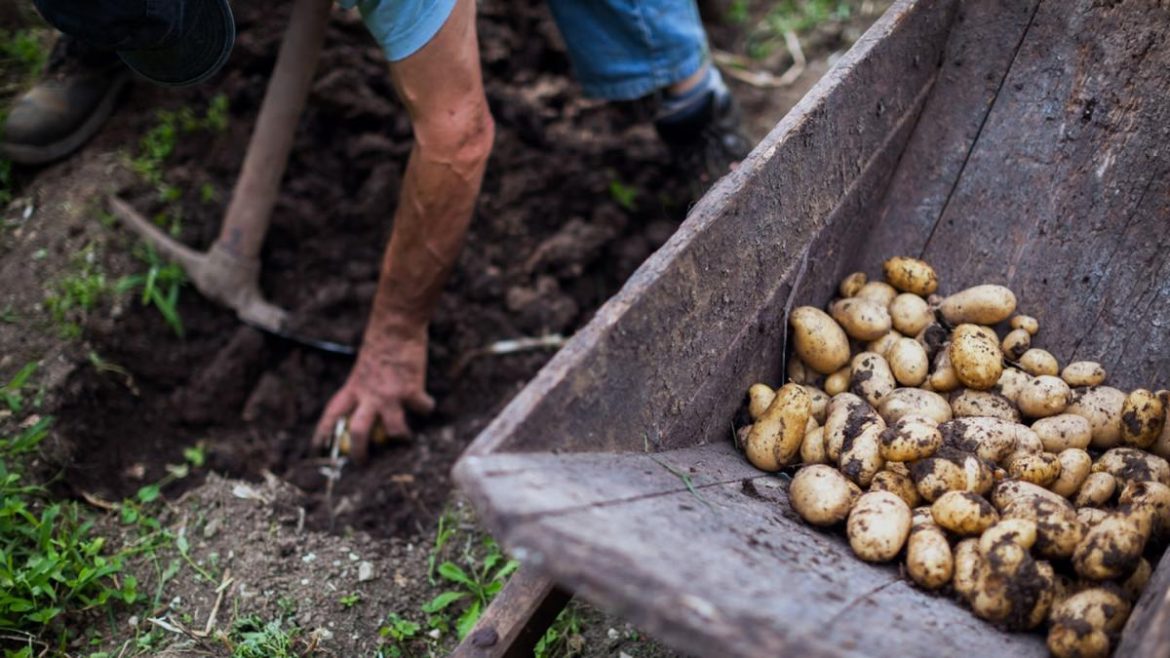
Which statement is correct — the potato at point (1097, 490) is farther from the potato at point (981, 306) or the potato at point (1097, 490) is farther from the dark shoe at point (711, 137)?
the dark shoe at point (711, 137)

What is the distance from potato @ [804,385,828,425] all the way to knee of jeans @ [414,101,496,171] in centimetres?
105

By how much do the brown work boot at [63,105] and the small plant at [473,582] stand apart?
219 cm

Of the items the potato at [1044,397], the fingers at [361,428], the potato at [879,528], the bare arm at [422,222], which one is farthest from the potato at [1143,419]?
the fingers at [361,428]

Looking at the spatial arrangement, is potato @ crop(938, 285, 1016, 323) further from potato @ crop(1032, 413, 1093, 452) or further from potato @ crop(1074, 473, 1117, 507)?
potato @ crop(1074, 473, 1117, 507)

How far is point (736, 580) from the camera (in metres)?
1.33

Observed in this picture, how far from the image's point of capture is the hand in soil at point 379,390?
2.77 meters

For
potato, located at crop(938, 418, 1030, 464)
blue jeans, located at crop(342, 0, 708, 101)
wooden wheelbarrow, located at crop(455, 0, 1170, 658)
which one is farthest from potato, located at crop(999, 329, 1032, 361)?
blue jeans, located at crop(342, 0, 708, 101)

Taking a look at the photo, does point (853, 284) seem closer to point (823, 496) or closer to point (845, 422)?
point (845, 422)

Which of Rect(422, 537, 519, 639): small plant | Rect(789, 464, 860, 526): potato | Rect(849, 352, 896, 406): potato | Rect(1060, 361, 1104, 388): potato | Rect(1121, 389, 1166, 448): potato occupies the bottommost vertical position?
Rect(422, 537, 519, 639): small plant

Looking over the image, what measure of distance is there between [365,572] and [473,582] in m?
0.28

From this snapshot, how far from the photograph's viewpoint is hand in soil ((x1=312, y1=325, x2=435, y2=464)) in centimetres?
277

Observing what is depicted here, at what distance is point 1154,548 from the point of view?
69.0 inches

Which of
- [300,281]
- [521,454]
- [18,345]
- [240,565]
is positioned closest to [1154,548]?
[521,454]

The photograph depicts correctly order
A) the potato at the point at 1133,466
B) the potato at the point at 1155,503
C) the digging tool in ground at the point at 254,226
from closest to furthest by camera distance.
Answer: the potato at the point at 1155,503 < the potato at the point at 1133,466 < the digging tool in ground at the point at 254,226
